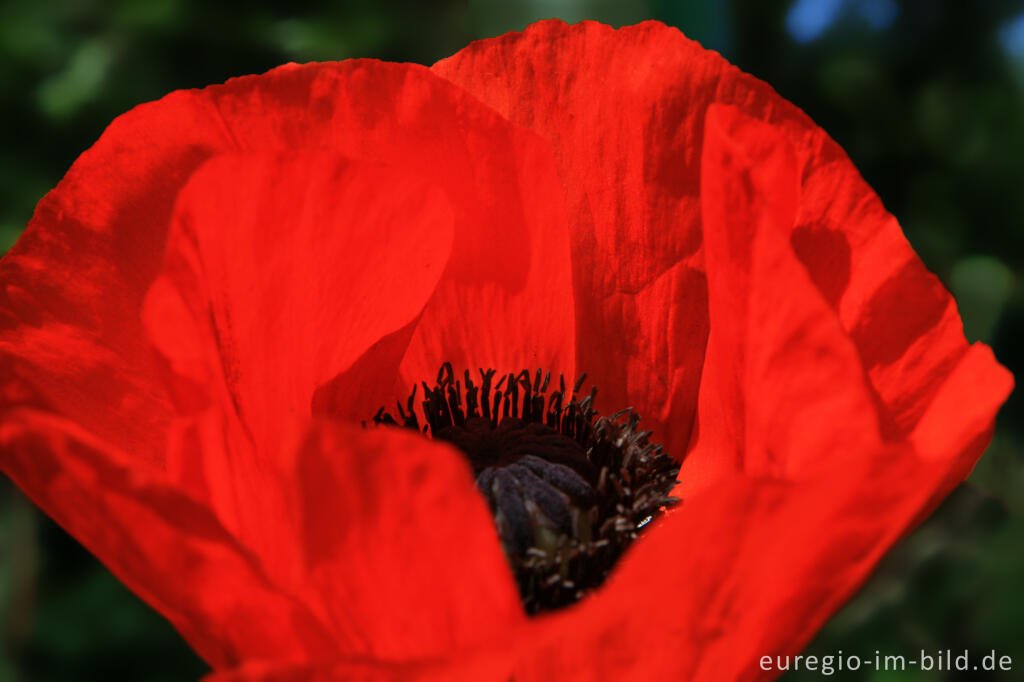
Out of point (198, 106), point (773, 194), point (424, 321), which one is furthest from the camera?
point (424, 321)

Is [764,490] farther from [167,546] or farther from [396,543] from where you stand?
[167,546]

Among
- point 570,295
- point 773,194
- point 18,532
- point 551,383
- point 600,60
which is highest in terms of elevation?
point 600,60

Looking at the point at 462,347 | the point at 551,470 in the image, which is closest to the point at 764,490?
the point at 551,470

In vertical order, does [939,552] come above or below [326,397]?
below

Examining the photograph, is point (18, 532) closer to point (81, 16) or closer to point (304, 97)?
point (81, 16)

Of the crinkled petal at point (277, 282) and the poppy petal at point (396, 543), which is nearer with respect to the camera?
the poppy petal at point (396, 543)

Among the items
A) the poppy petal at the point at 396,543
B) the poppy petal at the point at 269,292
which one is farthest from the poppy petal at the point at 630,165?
the poppy petal at the point at 396,543

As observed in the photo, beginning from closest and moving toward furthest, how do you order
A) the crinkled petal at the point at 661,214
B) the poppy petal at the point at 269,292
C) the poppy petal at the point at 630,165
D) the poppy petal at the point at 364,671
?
the poppy petal at the point at 364,671
the poppy petal at the point at 269,292
the crinkled petal at the point at 661,214
the poppy petal at the point at 630,165

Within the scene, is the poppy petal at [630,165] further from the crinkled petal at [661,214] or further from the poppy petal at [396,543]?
the poppy petal at [396,543]

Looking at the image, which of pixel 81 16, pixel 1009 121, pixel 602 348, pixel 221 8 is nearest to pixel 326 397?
pixel 602 348
